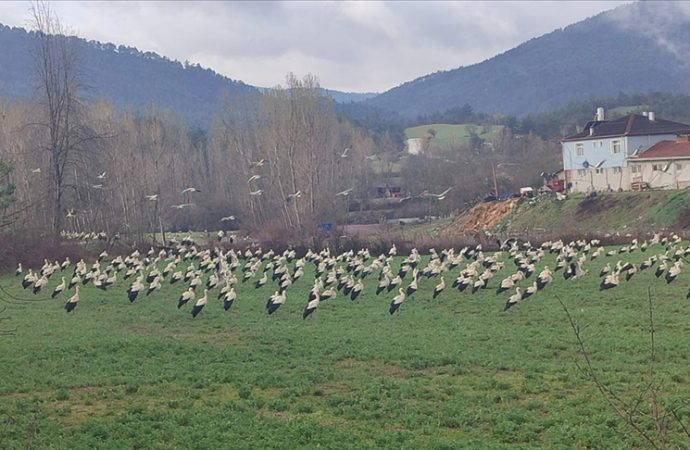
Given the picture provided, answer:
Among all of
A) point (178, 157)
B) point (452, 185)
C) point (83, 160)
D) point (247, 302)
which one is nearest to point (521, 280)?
point (247, 302)

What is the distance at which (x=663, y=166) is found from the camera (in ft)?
175

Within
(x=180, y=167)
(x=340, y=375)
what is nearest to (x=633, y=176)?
(x=180, y=167)

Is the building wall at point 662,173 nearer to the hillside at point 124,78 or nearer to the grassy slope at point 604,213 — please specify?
the grassy slope at point 604,213

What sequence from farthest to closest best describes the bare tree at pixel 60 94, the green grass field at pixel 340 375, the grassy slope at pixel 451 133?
the grassy slope at pixel 451 133 < the bare tree at pixel 60 94 < the green grass field at pixel 340 375

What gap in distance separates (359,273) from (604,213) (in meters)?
24.2

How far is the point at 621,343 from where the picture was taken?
15.8 meters

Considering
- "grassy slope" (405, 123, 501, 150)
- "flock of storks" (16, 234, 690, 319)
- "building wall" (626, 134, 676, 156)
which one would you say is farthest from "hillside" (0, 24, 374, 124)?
"flock of storks" (16, 234, 690, 319)

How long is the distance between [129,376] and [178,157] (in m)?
62.5

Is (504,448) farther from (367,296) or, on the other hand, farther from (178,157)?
(178,157)

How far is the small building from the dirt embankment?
25.0 ft

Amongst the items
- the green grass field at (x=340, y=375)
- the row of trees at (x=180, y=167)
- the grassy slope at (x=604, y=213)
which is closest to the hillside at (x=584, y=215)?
the grassy slope at (x=604, y=213)

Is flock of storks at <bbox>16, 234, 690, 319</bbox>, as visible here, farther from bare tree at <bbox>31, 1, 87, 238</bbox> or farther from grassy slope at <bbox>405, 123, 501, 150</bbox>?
grassy slope at <bbox>405, 123, 501, 150</bbox>

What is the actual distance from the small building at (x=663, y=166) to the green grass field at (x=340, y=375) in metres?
30.7

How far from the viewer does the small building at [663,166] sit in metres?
51.8
